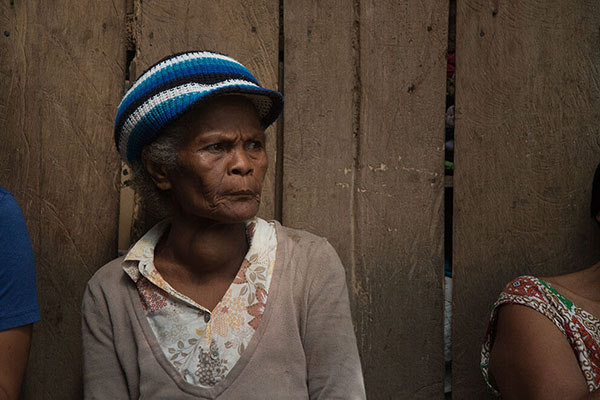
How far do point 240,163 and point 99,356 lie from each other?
0.76 metres

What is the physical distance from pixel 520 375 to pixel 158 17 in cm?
179

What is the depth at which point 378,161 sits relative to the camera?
2156mm

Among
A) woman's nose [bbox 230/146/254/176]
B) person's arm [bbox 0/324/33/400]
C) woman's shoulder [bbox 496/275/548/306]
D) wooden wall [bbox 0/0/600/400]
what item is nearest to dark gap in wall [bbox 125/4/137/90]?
wooden wall [bbox 0/0/600/400]

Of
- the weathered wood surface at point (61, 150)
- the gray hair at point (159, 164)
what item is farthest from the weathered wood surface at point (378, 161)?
the weathered wood surface at point (61, 150)

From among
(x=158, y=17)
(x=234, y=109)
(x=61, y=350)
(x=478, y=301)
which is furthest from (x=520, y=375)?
(x=158, y=17)

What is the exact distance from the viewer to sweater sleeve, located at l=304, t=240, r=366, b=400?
170 centimetres

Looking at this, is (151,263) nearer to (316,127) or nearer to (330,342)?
(330,342)

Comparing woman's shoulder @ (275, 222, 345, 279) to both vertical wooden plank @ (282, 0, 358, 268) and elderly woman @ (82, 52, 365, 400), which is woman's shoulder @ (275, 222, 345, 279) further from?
vertical wooden plank @ (282, 0, 358, 268)

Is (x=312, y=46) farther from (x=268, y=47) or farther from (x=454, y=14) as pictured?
(x=454, y=14)

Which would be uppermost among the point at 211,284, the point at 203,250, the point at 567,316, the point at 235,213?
the point at 235,213

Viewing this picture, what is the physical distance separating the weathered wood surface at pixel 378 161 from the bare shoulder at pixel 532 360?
1.02 ft

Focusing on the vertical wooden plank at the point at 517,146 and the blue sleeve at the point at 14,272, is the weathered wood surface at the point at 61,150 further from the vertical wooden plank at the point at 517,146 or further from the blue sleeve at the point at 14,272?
the vertical wooden plank at the point at 517,146

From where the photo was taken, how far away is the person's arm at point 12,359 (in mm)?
1680

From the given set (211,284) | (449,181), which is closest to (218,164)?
(211,284)
